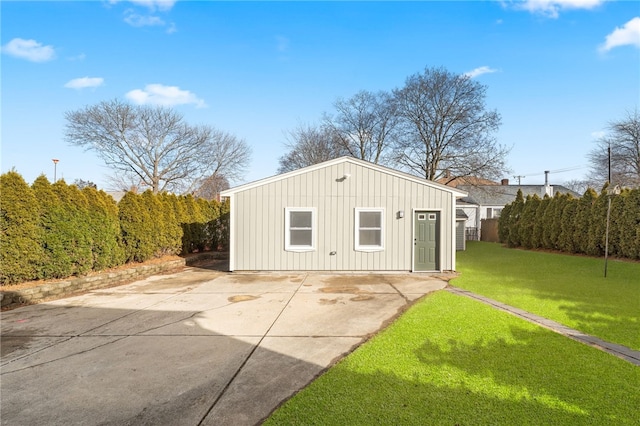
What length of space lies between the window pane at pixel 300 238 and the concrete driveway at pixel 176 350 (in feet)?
9.44

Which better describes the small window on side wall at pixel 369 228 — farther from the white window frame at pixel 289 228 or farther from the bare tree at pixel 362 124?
the bare tree at pixel 362 124

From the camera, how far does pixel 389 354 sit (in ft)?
11.8

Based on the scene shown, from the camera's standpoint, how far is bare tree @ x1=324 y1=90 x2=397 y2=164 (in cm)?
2805

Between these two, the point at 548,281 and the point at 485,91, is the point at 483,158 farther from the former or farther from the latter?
the point at 548,281

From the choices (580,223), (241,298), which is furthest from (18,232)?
(580,223)

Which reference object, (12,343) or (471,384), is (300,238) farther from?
(471,384)

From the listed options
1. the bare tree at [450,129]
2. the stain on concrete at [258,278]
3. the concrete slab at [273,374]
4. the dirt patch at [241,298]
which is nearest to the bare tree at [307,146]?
the bare tree at [450,129]

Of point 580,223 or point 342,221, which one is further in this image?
point 580,223

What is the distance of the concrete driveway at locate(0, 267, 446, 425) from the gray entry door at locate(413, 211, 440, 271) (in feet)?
9.54

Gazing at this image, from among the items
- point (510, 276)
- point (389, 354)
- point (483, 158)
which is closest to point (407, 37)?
point (510, 276)

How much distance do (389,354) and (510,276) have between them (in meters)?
7.13

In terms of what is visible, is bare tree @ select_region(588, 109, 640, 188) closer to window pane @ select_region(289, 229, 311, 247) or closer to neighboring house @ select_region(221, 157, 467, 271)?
neighboring house @ select_region(221, 157, 467, 271)

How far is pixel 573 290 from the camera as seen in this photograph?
7031mm

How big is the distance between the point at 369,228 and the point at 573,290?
5.33m
